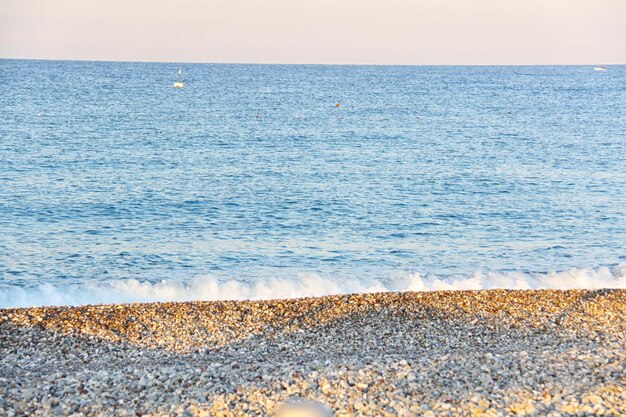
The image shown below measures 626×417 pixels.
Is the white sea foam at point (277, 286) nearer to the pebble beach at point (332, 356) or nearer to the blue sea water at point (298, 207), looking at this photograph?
the blue sea water at point (298, 207)

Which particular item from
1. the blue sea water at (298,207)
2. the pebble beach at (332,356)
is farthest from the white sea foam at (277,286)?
the pebble beach at (332,356)

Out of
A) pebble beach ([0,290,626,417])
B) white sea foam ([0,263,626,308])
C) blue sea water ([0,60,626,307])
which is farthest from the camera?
blue sea water ([0,60,626,307])

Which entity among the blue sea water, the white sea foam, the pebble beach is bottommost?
the blue sea water

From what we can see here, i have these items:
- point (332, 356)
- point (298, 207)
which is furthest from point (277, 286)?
point (298, 207)

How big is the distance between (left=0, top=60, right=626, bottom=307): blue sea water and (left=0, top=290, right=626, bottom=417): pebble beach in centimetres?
356

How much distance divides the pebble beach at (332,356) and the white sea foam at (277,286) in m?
2.76

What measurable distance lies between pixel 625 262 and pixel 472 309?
8167 mm

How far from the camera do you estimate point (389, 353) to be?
1138 centimetres

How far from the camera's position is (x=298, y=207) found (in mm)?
25172

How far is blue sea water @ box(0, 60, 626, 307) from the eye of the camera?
60.0 feet

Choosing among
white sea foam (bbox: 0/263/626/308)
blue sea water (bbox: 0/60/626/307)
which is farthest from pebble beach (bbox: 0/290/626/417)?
blue sea water (bbox: 0/60/626/307)

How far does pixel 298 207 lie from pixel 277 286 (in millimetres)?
7837

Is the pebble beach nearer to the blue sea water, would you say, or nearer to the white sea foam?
the white sea foam

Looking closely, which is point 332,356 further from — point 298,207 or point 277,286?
point 298,207
